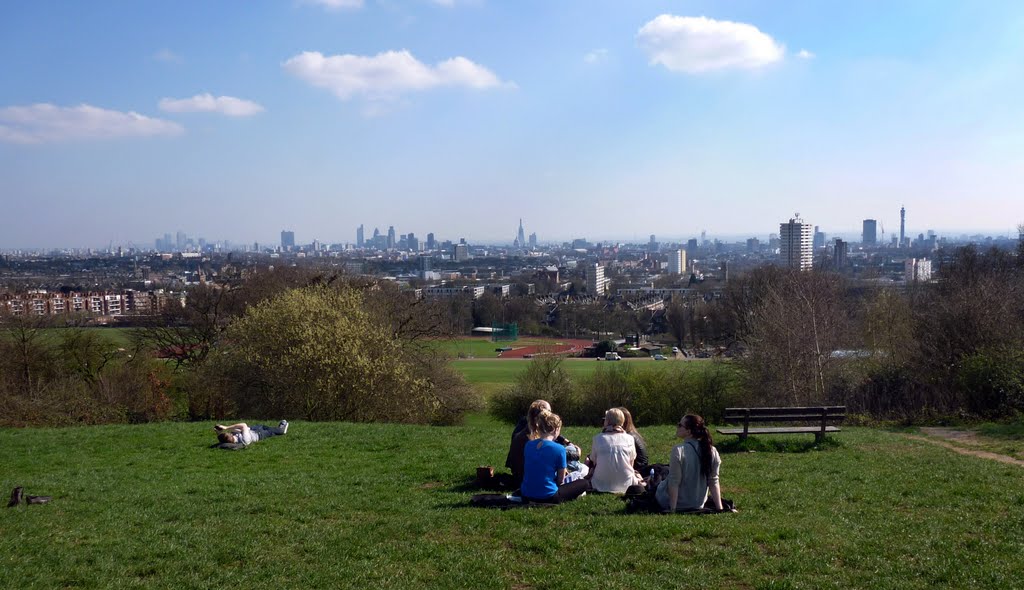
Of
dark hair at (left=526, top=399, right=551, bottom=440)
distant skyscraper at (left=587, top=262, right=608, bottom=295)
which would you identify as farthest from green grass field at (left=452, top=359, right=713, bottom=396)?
distant skyscraper at (left=587, top=262, right=608, bottom=295)

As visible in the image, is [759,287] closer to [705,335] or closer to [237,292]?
[705,335]

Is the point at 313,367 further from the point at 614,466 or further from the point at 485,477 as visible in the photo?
the point at 614,466

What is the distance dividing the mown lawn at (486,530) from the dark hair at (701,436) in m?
0.60

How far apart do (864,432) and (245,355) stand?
57.3 feet

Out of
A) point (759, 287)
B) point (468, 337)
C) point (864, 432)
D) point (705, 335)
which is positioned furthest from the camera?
point (468, 337)

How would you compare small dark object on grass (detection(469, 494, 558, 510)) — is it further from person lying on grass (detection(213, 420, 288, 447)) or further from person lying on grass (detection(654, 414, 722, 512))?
person lying on grass (detection(213, 420, 288, 447))

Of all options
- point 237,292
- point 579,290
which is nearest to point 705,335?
point 237,292

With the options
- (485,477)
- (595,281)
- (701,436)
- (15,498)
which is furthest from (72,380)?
(595,281)

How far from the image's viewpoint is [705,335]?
2758 inches

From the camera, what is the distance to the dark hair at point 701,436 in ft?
25.8

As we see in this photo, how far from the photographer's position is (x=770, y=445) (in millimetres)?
13070

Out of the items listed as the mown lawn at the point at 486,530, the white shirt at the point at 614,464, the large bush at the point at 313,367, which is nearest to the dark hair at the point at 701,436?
the mown lawn at the point at 486,530

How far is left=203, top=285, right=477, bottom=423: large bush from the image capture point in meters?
22.6

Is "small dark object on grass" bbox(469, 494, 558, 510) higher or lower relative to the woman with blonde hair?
lower
